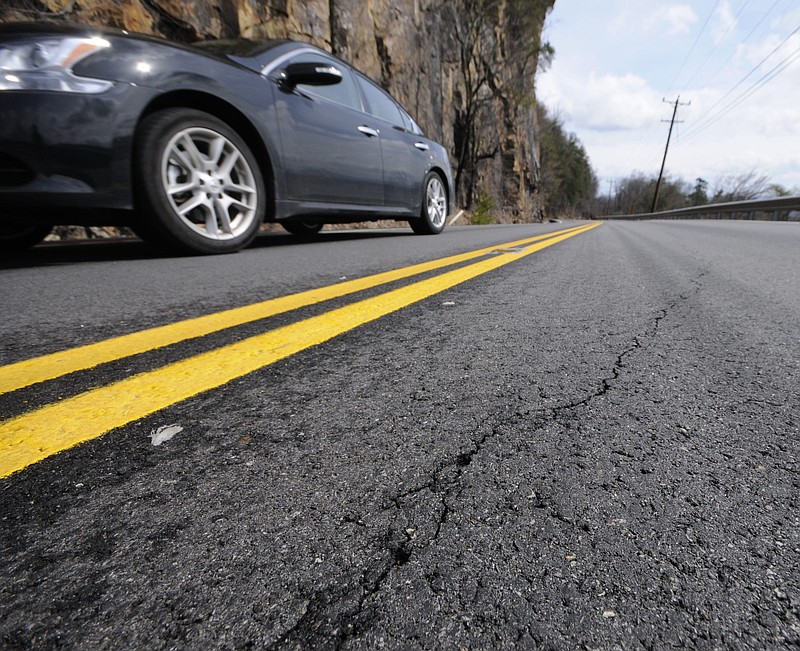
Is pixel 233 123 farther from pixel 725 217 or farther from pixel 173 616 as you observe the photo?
pixel 725 217

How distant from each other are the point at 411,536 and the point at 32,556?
440 millimetres

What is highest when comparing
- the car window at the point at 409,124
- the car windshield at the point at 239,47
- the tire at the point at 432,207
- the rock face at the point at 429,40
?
the rock face at the point at 429,40

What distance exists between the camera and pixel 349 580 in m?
0.50

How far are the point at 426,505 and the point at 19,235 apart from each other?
13.1 feet

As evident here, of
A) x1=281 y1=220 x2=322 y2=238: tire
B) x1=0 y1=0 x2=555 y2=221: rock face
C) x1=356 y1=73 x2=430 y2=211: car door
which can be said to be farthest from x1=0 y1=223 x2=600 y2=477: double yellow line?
x1=0 y1=0 x2=555 y2=221: rock face

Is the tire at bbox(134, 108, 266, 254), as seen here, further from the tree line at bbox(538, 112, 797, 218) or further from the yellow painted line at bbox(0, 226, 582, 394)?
the tree line at bbox(538, 112, 797, 218)

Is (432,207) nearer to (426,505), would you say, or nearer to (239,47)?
(239,47)

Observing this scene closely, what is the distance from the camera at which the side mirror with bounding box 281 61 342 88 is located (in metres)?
3.35

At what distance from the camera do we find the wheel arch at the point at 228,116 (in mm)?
2773

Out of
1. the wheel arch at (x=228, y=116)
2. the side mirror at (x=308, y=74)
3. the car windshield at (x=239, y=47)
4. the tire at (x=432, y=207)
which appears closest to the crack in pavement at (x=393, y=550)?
the wheel arch at (x=228, y=116)

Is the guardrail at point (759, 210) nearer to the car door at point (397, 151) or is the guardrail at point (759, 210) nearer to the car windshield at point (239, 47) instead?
the car door at point (397, 151)

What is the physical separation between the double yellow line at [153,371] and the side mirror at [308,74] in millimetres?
2264

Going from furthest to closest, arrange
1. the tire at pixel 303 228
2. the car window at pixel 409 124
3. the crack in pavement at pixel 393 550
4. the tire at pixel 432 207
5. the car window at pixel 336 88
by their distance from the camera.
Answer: the tire at pixel 432 207 < the tire at pixel 303 228 < the car window at pixel 409 124 < the car window at pixel 336 88 < the crack in pavement at pixel 393 550

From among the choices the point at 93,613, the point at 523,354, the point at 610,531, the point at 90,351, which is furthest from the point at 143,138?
the point at 610,531
